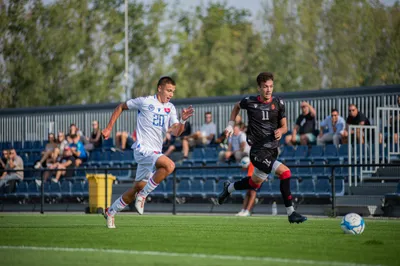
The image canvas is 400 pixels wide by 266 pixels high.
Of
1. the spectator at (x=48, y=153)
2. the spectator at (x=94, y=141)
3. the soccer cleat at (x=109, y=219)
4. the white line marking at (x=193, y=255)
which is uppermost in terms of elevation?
the spectator at (x=94, y=141)

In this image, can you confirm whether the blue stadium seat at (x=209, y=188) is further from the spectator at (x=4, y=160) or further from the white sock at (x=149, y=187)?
the white sock at (x=149, y=187)

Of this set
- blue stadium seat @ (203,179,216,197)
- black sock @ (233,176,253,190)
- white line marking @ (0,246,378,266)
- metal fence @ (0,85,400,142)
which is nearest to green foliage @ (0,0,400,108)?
metal fence @ (0,85,400,142)

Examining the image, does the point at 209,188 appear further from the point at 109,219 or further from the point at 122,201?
the point at 122,201

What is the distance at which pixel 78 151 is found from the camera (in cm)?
2916

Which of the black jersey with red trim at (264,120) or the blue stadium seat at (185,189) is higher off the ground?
the black jersey with red trim at (264,120)

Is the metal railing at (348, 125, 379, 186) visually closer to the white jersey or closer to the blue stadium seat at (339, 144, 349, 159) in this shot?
the blue stadium seat at (339, 144, 349, 159)

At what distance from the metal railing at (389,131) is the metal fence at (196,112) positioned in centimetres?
61

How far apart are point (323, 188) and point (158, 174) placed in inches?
382

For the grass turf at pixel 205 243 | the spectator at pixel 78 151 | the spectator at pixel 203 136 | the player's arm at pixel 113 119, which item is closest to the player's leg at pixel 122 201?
the grass turf at pixel 205 243

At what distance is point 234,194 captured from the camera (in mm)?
24547

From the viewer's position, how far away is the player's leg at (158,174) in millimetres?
13625

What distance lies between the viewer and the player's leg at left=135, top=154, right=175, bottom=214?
44.7 ft

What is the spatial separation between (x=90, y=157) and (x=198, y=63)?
1388 inches

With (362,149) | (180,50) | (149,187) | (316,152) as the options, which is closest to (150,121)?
(149,187)
